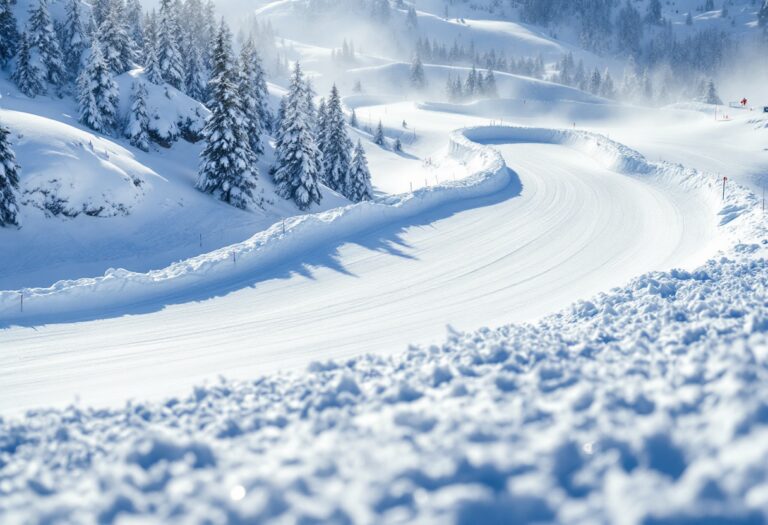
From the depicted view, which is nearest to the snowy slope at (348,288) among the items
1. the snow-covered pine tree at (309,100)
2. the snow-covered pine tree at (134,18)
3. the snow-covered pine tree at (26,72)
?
the snow-covered pine tree at (309,100)

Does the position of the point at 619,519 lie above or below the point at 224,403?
below

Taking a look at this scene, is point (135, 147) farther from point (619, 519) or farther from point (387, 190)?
point (619, 519)

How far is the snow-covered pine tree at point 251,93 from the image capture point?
38375mm

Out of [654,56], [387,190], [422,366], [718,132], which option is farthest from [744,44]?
[422,366]

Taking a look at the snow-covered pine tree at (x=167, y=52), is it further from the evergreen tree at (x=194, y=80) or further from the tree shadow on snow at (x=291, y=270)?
the tree shadow on snow at (x=291, y=270)

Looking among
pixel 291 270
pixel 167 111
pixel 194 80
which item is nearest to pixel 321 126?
pixel 167 111

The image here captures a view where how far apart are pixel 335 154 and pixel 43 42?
30.3 meters

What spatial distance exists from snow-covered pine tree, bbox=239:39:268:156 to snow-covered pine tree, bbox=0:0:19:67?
78.2 feet

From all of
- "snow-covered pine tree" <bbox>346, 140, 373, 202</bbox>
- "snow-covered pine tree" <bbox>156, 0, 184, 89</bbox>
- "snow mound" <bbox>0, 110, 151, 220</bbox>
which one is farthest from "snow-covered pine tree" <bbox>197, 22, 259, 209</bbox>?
"snow-covered pine tree" <bbox>156, 0, 184, 89</bbox>

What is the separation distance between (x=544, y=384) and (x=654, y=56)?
21681 cm

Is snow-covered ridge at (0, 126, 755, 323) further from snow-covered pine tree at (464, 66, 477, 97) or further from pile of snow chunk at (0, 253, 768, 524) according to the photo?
snow-covered pine tree at (464, 66, 477, 97)

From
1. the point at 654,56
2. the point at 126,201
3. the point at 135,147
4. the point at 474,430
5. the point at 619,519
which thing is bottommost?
the point at 619,519

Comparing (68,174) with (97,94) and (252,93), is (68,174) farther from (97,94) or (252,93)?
(252,93)

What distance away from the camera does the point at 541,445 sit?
509 cm
